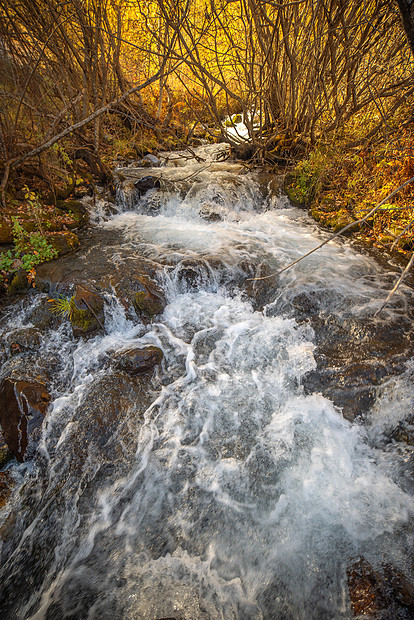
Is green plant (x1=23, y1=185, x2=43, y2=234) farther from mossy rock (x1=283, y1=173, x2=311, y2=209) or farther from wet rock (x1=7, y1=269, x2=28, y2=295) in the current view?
mossy rock (x1=283, y1=173, x2=311, y2=209)

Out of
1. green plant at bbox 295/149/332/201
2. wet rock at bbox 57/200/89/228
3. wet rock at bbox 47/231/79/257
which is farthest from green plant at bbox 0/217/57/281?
green plant at bbox 295/149/332/201

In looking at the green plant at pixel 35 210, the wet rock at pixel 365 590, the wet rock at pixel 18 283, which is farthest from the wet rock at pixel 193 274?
the wet rock at pixel 365 590

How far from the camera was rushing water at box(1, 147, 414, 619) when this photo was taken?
2.08 metres

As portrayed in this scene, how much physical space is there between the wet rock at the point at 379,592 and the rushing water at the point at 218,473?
0.06 metres

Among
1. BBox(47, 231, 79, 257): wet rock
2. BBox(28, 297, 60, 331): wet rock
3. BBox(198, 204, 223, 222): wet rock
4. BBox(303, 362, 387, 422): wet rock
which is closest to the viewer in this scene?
BBox(303, 362, 387, 422): wet rock

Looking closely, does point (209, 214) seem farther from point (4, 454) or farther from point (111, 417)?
point (4, 454)

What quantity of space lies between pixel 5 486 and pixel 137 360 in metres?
1.82

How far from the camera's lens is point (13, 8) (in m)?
4.82

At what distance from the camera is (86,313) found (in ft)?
14.0

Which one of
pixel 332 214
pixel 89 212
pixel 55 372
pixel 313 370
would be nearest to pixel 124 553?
pixel 55 372

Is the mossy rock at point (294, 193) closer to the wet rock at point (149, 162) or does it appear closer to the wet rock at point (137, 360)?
the wet rock at point (149, 162)

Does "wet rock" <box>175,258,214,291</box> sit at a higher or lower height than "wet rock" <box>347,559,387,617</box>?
higher

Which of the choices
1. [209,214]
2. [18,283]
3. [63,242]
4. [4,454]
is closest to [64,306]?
[18,283]

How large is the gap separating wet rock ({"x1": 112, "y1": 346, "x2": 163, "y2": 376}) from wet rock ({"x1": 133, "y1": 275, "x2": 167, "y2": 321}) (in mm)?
861
